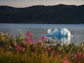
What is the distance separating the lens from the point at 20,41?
47.0 ft

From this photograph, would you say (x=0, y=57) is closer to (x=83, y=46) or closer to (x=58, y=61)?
(x=58, y=61)

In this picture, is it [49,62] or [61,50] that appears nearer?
[49,62]

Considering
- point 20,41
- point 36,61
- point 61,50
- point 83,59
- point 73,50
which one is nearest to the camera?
point 36,61

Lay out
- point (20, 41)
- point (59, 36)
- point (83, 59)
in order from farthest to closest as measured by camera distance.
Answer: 1. point (59, 36)
2. point (20, 41)
3. point (83, 59)

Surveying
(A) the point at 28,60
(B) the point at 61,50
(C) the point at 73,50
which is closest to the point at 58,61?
(A) the point at 28,60

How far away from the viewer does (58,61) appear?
751 centimetres

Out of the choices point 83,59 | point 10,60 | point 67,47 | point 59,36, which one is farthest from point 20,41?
point 59,36

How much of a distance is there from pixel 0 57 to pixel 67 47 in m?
5.56

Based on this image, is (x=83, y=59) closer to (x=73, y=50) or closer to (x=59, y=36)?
(x=73, y=50)

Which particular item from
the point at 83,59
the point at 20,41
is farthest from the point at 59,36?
the point at 83,59

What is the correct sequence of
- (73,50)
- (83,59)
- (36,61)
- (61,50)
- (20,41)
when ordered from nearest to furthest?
(36,61)
(83,59)
(61,50)
(73,50)
(20,41)

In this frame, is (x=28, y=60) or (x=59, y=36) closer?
(x=28, y=60)

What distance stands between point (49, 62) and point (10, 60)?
3.81ft

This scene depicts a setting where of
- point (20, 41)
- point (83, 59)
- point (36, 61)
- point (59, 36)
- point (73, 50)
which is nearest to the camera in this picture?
point (36, 61)
